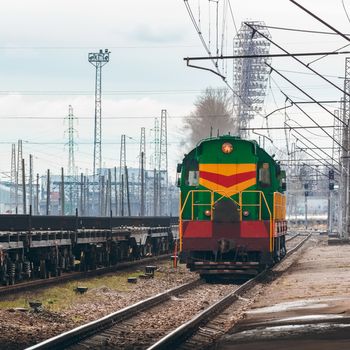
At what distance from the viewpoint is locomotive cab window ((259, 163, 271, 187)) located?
95.4ft

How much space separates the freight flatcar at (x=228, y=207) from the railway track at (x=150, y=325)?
10.2 ft

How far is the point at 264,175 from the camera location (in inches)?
1150

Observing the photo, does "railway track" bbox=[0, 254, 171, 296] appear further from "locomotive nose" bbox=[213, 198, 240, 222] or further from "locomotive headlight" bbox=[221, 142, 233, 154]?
"locomotive headlight" bbox=[221, 142, 233, 154]

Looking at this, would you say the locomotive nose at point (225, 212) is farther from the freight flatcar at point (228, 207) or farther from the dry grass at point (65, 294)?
the dry grass at point (65, 294)

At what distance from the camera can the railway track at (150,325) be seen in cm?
1479

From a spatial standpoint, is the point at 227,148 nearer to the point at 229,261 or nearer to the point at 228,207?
the point at 228,207

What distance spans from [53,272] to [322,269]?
10.7 m

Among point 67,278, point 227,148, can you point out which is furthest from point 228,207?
point 67,278

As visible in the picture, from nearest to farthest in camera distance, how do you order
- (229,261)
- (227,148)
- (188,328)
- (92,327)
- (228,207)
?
(92,327), (188,328), (228,207), (229,261), (227,148)

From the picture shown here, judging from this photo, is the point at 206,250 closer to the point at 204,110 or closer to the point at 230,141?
the point at 230,141

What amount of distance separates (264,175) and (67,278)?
6631 millimetres

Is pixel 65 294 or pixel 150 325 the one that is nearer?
pixel 150 325

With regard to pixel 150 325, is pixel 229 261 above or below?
above

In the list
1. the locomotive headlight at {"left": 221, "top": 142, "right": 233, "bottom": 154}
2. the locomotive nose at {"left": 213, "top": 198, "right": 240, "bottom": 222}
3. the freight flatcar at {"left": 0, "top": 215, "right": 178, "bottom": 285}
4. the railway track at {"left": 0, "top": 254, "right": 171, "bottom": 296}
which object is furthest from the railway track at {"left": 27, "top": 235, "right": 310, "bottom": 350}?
the locomotive headlight at {"left": 221, "top": 142, "right": 233, "bottom": 154}
